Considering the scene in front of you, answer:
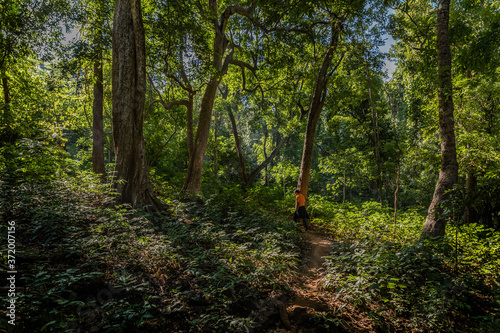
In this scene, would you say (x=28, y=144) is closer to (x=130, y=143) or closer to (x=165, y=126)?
(x=130, y=143)

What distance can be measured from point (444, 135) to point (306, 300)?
5.19m

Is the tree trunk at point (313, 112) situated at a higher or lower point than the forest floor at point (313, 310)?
higher

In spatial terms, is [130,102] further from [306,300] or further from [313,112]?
[313,112]

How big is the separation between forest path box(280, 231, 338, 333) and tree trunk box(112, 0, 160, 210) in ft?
14.6

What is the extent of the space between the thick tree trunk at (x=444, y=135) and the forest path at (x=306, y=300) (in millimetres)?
Result: 2795

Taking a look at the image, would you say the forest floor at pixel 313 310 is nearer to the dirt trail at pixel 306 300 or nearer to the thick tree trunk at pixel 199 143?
the dirt trail at pixel 306 300

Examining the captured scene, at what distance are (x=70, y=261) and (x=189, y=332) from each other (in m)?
2.21

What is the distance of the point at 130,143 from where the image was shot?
6.41m

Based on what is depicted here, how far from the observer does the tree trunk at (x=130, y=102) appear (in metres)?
6.33

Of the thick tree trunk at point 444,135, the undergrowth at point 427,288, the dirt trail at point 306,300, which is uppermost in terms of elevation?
the thick tree trunk at point 444,135

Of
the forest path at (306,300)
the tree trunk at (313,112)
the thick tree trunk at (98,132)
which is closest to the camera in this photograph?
the forest path at (306,300)


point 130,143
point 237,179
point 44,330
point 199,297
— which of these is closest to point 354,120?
point 237,179

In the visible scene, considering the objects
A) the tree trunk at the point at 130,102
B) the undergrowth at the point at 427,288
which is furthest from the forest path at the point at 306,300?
the tree trunk at the point at 130,102

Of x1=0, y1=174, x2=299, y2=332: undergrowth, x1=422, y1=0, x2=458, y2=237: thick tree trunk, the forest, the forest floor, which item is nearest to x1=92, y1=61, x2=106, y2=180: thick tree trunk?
the forest
